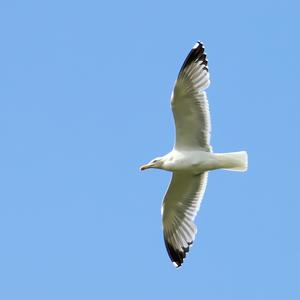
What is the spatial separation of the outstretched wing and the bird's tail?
0.38 metres

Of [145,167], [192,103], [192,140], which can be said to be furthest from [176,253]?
[192,103]

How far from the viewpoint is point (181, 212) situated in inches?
608

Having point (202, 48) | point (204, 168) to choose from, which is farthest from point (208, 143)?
point (202, 48)

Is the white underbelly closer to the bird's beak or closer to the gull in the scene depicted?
the gull

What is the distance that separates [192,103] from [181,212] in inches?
81.4

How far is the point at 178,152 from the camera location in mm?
14656

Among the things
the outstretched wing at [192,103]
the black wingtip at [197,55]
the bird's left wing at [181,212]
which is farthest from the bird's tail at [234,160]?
the black wingtip at [197,55]

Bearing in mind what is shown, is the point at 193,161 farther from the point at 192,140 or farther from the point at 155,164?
the point at 155,164

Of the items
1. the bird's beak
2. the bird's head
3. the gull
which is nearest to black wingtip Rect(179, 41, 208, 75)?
the gull

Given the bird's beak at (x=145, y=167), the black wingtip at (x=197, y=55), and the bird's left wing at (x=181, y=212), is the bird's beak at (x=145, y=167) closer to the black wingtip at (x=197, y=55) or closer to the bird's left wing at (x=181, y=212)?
the bird's left wing at (x=181, y=212)

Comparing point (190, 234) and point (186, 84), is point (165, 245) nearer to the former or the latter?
point (190, 234)

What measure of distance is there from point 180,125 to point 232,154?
93cm

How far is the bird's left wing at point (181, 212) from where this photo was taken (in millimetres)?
15294

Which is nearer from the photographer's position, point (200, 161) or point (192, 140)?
point (200, 161)
